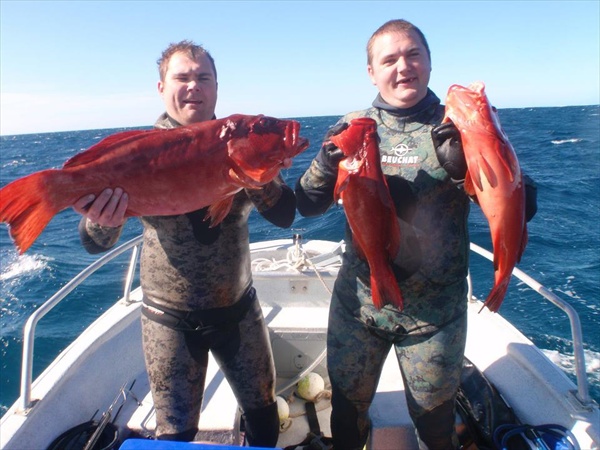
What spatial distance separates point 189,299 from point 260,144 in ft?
3.59

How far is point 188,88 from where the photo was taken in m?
2.62

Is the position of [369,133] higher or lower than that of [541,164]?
higher

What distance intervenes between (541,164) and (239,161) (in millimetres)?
26129

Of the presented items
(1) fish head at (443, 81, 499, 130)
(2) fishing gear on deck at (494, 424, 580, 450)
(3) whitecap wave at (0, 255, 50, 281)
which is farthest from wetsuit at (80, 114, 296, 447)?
(3) whitecap wave at (0, 255, 50, 281)

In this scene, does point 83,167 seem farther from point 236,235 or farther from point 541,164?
point 541,164

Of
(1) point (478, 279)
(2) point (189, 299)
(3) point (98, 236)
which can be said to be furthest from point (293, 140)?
(1) point (478, 279)

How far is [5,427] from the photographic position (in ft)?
9.52

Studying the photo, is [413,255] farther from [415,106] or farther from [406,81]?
[406,81]

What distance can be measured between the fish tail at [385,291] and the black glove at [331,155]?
0.69 metres

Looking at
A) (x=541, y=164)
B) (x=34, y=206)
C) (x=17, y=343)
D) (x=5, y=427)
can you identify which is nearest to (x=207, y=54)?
(x=34, y=206)

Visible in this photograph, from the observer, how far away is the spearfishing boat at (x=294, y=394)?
9.86 feet

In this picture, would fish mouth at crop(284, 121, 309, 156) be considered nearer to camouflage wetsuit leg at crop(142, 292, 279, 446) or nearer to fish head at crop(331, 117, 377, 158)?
fish head at crop(331, 117, 377, 158)

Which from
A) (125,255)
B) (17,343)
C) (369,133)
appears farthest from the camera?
(125,255)

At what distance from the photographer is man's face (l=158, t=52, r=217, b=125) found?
2625 millimetres
